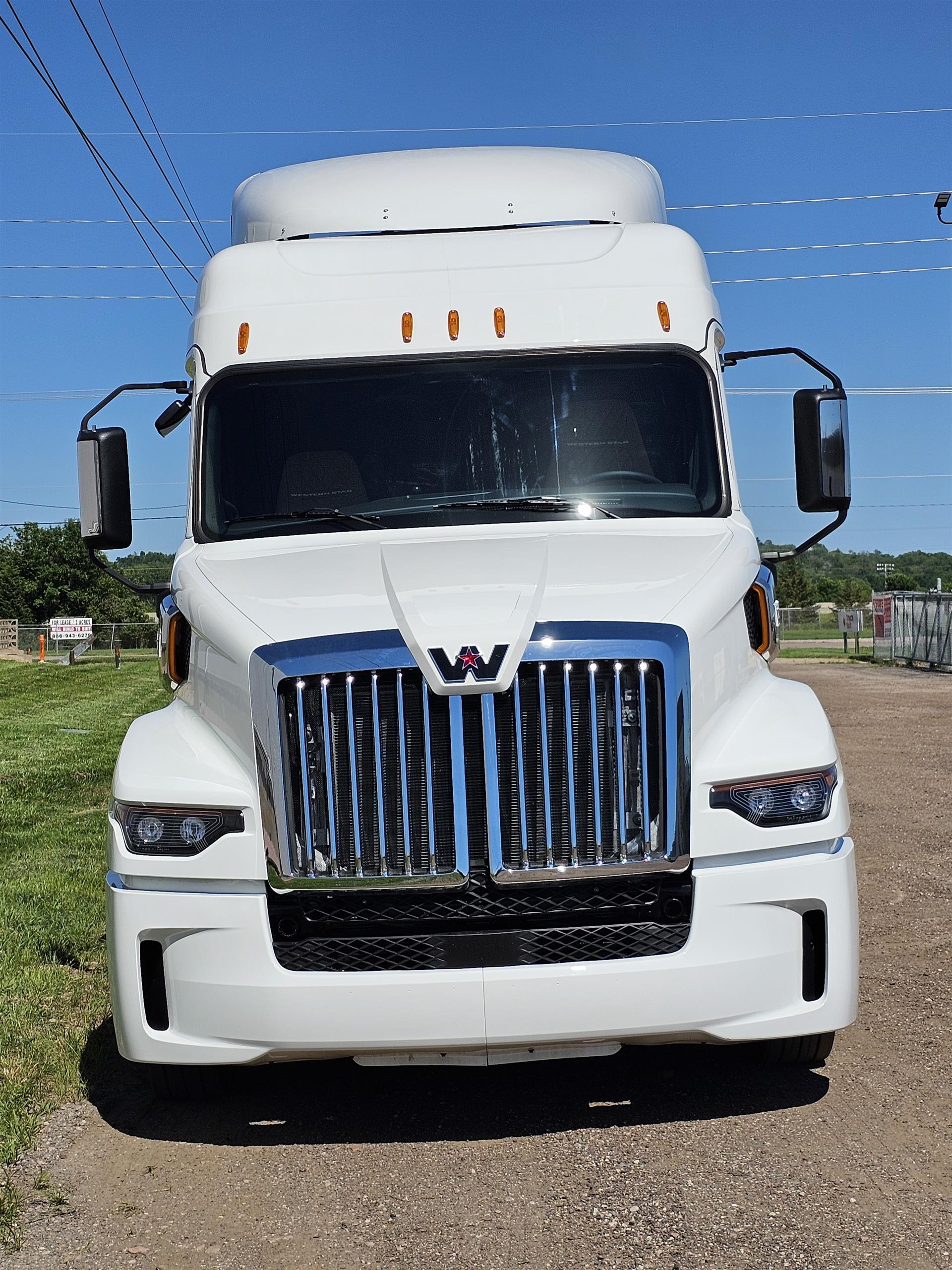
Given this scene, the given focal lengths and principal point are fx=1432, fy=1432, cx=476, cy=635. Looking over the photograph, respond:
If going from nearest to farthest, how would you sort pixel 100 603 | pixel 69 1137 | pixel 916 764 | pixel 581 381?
pixel 69 1137 < pixel 581 381 < pixel 916 764 < pixel 100 603

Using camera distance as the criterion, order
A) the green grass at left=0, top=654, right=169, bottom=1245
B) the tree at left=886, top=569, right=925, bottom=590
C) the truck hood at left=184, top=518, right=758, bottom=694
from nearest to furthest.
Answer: the truck hood at left=184, top=518, right=758, bottom=694 < the green grass at left=0, top=654, right=169, bottom=1245 < the tree at left=886, top=569, right=925, bottom=590

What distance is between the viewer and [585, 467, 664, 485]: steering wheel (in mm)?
→ 5605

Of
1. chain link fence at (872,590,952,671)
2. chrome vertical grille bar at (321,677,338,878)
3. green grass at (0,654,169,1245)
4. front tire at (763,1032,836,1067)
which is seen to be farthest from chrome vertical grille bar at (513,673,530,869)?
chain link fence at (872,590,952,671)

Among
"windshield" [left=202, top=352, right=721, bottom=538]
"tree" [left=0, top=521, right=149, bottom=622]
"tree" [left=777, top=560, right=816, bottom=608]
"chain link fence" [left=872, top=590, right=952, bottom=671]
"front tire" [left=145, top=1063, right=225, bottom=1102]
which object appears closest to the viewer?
"front tire" [left=145, top=1063, right=225, bottom=1102]

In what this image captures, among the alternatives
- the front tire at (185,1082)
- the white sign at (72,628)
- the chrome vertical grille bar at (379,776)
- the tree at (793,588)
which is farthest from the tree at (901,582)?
the chrome vertical grille bar at (379,776)

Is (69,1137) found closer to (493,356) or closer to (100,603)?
(493,356)

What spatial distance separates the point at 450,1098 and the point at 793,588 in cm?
13254

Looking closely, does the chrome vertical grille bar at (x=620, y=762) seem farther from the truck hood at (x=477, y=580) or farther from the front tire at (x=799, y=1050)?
the front tire at (x=799, y=1050)

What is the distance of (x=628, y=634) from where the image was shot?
4359 mm

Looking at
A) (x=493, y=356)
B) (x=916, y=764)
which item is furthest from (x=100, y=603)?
(x=493, y=356)

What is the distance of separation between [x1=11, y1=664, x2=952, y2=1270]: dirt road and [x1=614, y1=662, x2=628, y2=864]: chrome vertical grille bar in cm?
94

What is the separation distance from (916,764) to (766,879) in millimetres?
10468

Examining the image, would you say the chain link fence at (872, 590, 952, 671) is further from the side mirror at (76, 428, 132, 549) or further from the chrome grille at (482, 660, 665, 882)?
the chrome grille at (482, 660, 665, 882)

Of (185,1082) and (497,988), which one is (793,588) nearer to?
(185,1082)
